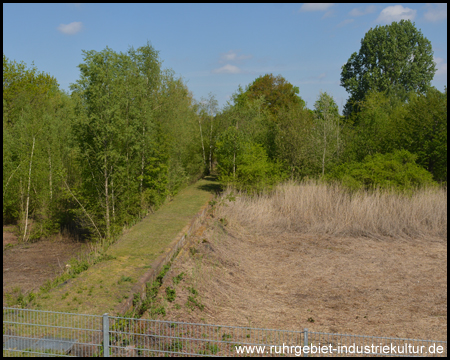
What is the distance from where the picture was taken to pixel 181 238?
34.4ft

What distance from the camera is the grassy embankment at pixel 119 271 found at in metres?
6.34

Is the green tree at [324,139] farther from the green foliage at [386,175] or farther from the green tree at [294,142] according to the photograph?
the green foliage at [386,175]

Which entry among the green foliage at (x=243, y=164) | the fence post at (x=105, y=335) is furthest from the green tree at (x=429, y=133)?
the fence post at (x=105, y=335)

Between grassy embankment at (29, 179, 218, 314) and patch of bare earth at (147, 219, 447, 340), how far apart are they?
71 cm

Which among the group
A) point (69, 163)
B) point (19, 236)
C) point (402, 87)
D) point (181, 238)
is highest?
point (402, 87)

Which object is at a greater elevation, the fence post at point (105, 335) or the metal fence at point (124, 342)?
the fence post at point (105, 335)

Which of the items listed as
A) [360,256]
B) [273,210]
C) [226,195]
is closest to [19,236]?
[226,195]

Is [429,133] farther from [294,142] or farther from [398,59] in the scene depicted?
[398,59]

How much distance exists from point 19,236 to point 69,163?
429 centimetres

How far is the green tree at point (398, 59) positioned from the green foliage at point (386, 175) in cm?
2473

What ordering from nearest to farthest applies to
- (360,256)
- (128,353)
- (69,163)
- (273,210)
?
(128,353) < (360,256) < (273,210) < (69,163)

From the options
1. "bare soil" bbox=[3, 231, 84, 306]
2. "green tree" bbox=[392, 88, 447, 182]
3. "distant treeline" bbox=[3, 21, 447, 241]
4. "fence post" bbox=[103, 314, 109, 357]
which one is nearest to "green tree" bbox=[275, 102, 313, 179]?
"distant treeline" bbox=[3, 21, 447, 241]

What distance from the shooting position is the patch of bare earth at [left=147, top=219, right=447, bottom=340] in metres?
6.94

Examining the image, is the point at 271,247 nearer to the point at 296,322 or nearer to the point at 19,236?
the point at 296,322
